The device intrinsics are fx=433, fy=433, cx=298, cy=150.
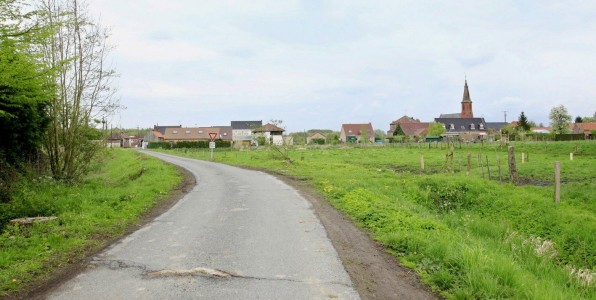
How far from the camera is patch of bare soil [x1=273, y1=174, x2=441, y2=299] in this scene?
5465mm

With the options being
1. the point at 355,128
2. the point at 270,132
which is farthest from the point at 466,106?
the point at 270,132

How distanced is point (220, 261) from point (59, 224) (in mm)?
5141

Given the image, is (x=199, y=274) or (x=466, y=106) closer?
(x=199, y=274)

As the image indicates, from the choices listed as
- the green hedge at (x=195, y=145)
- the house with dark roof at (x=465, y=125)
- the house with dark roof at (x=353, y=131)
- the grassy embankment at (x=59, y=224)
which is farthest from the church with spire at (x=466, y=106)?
the grassy embankment at (x=59, y=224)

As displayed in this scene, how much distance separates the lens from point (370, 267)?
656cm

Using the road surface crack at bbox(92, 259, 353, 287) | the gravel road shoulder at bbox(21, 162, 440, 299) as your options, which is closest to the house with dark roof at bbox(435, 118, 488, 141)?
the gravel road shoulder at bbox(21, 162, 440, 299)

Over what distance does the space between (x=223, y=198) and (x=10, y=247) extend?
268 inches

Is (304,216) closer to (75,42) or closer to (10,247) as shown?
(10,247)

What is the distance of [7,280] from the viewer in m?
5.82

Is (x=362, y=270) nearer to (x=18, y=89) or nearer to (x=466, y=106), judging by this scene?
(x=18, y=89)

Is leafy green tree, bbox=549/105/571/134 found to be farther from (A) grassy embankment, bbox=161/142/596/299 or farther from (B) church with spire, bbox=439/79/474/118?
(A) grassy embankment, bbox=161/142/596/299

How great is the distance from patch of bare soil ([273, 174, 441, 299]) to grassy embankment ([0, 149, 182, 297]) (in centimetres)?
441

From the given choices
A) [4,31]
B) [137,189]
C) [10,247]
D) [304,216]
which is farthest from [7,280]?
[137,189]

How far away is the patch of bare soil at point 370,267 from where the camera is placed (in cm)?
546
